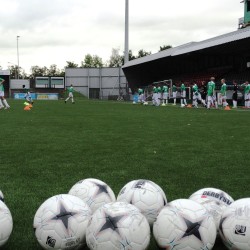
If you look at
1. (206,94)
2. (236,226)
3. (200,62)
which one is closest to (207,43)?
(206,94)

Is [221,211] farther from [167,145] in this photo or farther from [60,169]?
[167,145]

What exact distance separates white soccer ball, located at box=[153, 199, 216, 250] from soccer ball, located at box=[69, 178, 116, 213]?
0.87 meters

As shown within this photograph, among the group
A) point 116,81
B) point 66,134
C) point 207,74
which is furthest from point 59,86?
point 66,134

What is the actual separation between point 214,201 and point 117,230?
3.92 feet

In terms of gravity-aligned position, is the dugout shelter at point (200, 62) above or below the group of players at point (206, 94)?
above

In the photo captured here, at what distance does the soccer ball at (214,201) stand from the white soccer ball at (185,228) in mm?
327

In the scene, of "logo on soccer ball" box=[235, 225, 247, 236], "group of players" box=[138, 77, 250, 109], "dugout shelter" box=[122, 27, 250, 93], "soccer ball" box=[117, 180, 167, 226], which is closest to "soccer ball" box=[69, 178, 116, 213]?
"soccer ball" box=[117, 180, 167, 226]

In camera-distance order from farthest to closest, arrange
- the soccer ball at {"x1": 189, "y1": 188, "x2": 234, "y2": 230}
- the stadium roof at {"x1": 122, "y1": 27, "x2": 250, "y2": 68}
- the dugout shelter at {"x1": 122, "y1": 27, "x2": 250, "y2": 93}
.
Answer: the dugout shelter at {"x1": 122, "y1": 27, "x2": 250, "y2": 93}, the stadium roof at {"x1": 122, "y1": 27, "x2": 250, "y2": 68}, the soccer ball at {"x1": 189, "y1": 188, "x2": 234, "y2": 230}

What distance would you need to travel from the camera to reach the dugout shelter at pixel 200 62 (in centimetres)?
3673

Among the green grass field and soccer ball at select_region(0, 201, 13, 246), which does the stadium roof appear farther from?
soccer ball at select_region(0, 201, 13, 246)

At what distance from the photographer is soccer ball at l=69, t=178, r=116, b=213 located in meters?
4.20

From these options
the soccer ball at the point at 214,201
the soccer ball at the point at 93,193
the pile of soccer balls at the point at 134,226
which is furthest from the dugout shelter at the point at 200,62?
the pile of soccer balls at the point at 134,226

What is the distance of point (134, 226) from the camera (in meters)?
3.28

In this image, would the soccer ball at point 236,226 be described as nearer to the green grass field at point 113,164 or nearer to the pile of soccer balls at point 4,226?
the green grass field at point 113,164
